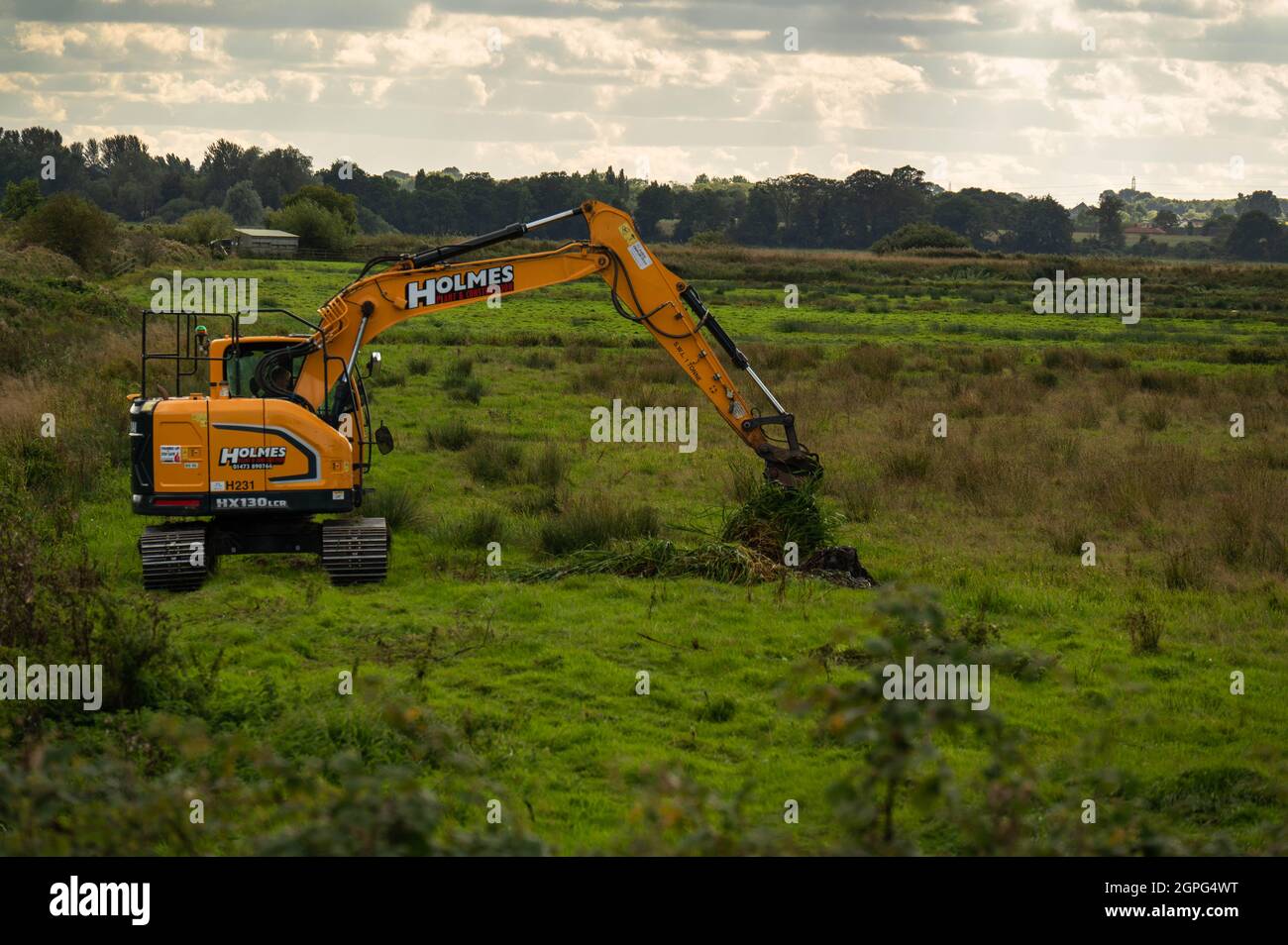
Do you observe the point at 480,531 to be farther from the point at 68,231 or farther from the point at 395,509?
the point at 68,231

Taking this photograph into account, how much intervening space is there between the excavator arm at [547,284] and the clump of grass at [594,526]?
1.73 metres

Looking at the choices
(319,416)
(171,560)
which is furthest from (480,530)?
(171,560)

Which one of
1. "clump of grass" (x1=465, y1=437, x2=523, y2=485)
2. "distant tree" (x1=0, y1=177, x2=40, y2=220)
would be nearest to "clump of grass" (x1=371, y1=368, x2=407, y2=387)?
"clump of grass" (x1=465, y1=437, x2=523, y2=485)

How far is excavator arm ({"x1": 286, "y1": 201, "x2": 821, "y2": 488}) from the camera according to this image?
16.1m

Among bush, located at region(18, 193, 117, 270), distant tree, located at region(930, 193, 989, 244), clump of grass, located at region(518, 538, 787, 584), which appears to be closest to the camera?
clump of grass, located at region(518, 538, 787, 584)

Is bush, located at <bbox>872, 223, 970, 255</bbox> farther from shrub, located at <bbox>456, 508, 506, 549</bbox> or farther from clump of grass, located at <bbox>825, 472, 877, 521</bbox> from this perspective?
shrub, located at <bbox>456, 508, 506, 549</bbox>

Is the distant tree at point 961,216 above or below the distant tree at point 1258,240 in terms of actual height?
above

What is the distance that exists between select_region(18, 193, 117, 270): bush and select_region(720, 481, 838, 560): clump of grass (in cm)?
4825

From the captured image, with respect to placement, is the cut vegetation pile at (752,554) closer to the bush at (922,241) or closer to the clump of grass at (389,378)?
the clump of grass at (389,378)

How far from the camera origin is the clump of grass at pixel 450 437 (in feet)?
80.2

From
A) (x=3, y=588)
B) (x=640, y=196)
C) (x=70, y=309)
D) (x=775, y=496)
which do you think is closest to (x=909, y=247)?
(x=640, y=196)

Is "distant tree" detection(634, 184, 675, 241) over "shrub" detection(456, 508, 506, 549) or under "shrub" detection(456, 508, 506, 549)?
over

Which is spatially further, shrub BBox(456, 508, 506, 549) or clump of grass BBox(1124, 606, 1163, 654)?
shrub BBox(456, 508, 506, 549)

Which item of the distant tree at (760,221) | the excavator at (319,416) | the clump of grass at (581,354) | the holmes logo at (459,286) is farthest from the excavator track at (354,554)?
the distant tree at (760,221)
